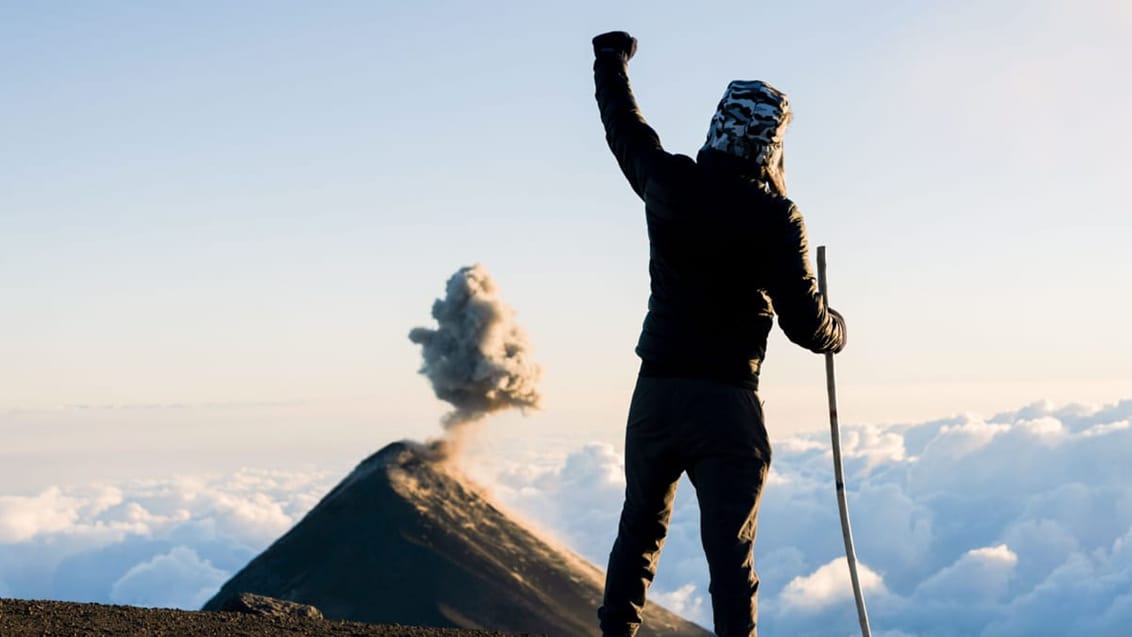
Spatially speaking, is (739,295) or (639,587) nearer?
(739,295)

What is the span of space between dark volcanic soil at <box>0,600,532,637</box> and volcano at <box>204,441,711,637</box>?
202 ft

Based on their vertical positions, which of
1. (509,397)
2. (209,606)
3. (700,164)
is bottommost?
(700,164)

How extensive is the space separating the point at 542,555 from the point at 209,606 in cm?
2245

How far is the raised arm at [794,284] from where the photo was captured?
6.84 meters

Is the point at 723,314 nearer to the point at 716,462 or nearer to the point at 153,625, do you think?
the point at 716,462

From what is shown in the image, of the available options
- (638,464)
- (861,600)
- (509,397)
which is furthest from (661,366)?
(509,397)

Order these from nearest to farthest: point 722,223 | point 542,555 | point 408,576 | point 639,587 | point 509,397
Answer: point 722,223
point 639,587
point 509,397
point 408,576
point 542,555

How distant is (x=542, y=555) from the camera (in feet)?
284

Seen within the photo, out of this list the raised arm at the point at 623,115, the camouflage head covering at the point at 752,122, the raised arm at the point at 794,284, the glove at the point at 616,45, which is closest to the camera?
the raised arm at the point at 794,284

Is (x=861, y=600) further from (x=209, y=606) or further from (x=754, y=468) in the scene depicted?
(x=209, y=606)

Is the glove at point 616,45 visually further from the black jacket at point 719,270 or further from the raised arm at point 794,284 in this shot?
the raised arm at point 794,284

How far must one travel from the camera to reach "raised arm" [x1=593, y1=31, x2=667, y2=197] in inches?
283

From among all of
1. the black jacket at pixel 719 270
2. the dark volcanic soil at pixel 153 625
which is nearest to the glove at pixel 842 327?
the black jacket at pixel 719 270

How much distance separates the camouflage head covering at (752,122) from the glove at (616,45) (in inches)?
34.7
